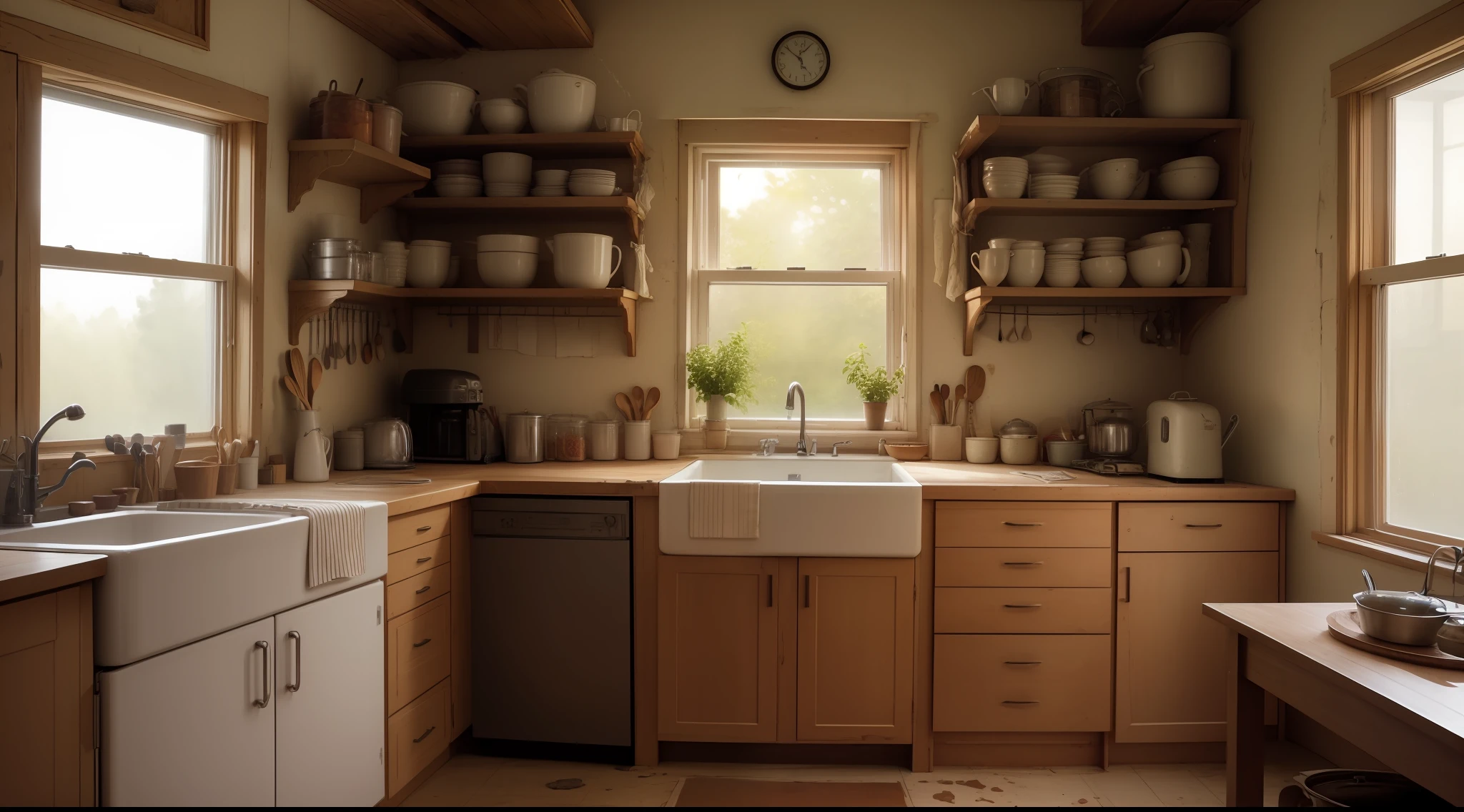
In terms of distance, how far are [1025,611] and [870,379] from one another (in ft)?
3.62

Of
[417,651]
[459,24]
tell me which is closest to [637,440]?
[417,651]

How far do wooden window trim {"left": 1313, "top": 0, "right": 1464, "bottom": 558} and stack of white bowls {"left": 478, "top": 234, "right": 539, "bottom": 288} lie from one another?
2.62 metres

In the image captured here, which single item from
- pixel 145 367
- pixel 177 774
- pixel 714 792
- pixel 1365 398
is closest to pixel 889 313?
pixel 1365 398

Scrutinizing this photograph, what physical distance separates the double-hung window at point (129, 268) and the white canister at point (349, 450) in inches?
18.1

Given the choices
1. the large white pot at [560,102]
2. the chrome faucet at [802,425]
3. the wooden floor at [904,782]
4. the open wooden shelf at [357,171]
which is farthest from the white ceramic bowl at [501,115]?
the wooden floor at [904,782]

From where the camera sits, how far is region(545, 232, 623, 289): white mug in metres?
3.18

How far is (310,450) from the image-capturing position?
2729mm

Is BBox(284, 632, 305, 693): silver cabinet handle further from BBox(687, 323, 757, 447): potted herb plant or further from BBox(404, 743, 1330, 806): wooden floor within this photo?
BBox(687, 323, 757, 447): potted herb plant

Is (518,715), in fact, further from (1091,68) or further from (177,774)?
(1091,68)

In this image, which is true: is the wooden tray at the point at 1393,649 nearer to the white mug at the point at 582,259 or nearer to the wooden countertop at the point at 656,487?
the wooden countertop at the point at 656,487

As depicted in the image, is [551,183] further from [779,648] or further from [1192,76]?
[1192,76]

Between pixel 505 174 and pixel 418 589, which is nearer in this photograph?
pixel 418 589

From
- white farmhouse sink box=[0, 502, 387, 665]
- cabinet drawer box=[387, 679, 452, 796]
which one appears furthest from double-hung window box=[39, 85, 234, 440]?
cabinet drawer box=[387, 679, 452, 796]

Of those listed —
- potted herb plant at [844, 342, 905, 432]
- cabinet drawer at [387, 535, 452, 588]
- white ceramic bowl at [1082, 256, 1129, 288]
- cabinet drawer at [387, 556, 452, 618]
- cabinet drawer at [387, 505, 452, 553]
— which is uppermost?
white ceramic bowl at [1082, 256, 1129, 288]
